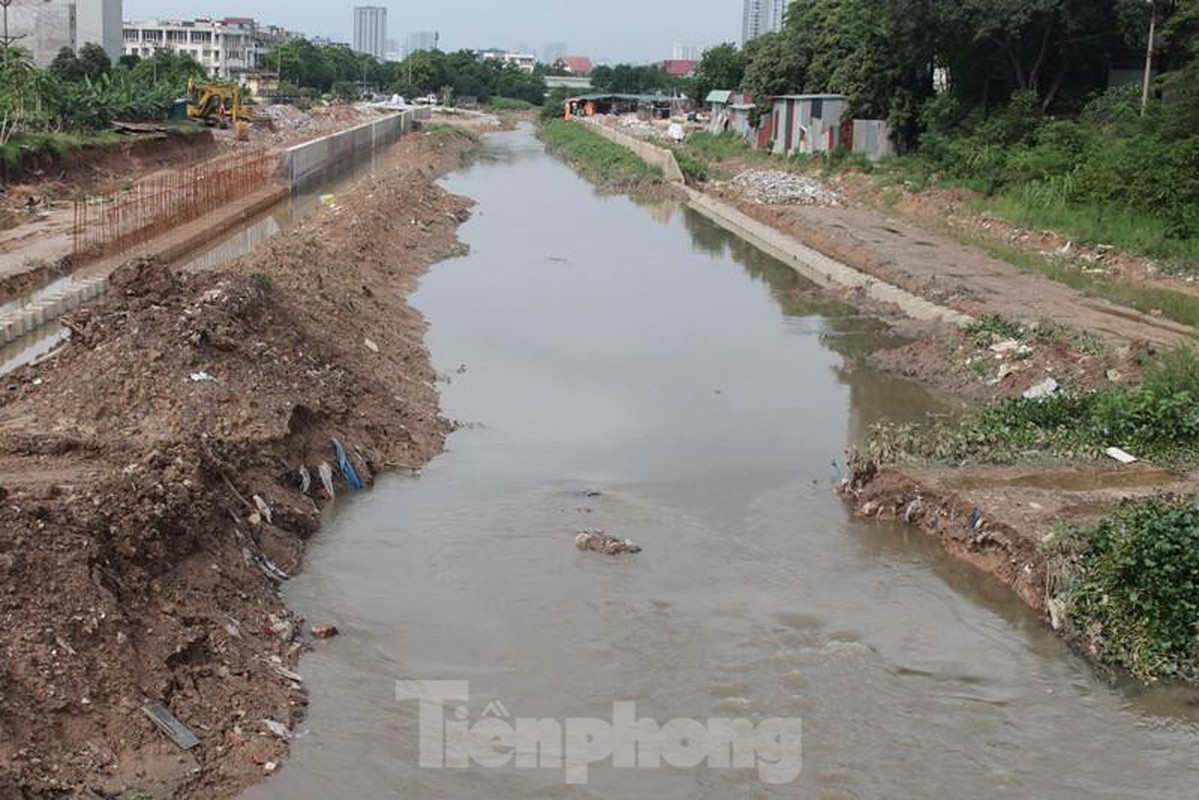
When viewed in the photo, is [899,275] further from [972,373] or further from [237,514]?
[237,514]

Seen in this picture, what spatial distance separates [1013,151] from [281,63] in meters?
106

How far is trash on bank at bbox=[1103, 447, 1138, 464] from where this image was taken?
13906 mm

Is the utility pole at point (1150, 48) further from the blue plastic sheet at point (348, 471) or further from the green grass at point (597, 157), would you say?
the blue plastic sheet at point (348, 471)

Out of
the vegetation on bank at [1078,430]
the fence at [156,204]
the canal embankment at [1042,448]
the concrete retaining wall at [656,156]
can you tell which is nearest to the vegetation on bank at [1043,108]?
the canal embankment at [1042,448]

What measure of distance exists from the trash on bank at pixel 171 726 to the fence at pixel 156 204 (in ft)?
67.8

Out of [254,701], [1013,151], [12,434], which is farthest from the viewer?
[1013,151]

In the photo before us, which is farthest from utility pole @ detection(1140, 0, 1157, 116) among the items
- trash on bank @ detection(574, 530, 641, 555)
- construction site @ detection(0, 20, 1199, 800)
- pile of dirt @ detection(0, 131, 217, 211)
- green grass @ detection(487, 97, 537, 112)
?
green grass @ detection(487, 97, 537, 112)

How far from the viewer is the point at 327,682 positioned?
364 inches

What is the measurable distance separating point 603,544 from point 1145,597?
4863 mm

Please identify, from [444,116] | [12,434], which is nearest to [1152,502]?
→ [12,434]

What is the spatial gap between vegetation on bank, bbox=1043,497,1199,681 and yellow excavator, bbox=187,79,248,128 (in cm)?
6074

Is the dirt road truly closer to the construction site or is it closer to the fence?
the construction site

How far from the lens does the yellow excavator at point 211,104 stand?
6500cm

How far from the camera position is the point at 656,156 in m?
61.4
